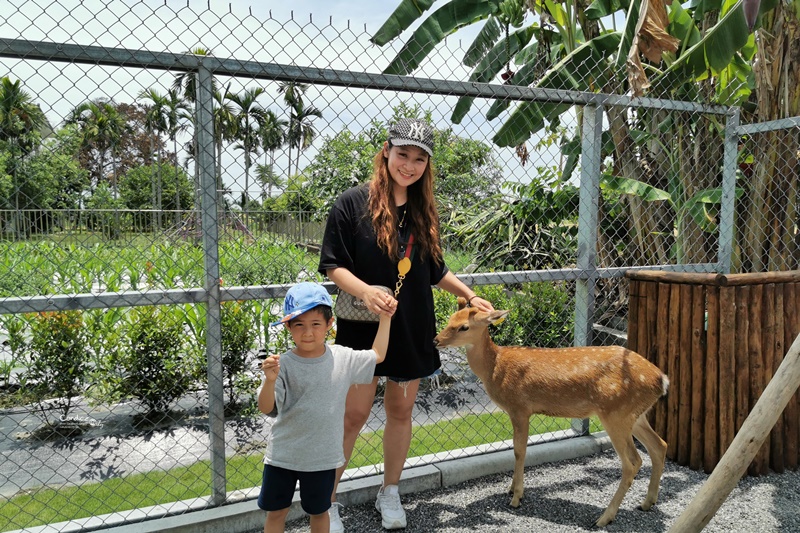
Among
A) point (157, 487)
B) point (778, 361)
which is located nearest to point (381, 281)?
point (157, 487)

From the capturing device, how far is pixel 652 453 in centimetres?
390

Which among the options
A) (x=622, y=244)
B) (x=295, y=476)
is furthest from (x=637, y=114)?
(x=295, y=476)

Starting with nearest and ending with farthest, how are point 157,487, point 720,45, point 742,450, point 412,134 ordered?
point 742,450 < point 412,134 < point 157,487 < point 720,45

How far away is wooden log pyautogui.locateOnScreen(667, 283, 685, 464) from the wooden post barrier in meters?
1.99

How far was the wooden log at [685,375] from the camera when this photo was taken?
14.4ft

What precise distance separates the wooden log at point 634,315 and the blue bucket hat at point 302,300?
295cm

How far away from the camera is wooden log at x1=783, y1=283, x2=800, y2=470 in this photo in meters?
4.41

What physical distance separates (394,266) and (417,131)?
72cm

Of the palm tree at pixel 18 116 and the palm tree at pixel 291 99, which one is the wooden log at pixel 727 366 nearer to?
the palm tree at pixel 291 99

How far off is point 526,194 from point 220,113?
5931 millimetres

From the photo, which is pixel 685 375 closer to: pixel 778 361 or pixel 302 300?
pixel 778 361

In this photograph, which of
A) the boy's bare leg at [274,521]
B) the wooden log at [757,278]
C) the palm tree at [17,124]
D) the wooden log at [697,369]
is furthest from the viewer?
the wooden log at [697,369]

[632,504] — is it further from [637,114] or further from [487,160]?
[637,114]

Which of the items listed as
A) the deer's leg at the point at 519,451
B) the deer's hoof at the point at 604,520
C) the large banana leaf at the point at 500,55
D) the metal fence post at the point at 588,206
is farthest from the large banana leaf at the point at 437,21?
the deer's hoof at the point at 604,520
